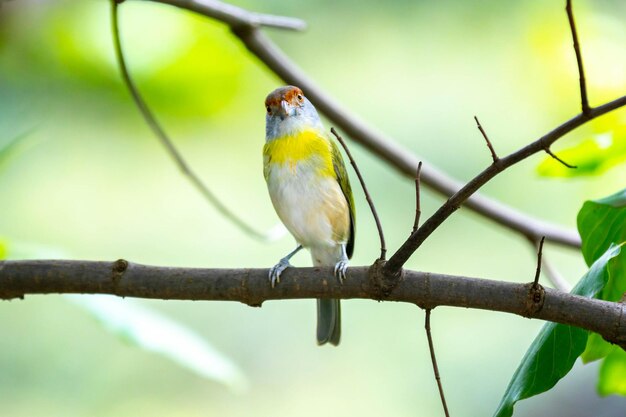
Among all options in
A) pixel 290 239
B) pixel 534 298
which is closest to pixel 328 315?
pixel 534 298

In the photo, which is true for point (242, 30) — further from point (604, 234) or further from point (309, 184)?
point (604, 234)

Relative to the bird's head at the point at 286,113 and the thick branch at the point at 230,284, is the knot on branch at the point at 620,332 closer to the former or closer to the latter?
the thick branch at the point at 230,284

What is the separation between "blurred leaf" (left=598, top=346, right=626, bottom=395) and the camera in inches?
105

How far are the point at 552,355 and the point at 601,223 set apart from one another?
502 mm

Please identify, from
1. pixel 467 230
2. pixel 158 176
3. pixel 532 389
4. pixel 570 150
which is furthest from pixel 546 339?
pixel 158 176

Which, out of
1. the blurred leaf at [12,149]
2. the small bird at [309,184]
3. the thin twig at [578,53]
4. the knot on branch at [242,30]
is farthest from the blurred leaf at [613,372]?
the knot on branch at [242,30]

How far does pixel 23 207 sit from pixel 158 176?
1124 millimetres

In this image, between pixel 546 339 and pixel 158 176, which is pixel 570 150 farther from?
pixel 158 176

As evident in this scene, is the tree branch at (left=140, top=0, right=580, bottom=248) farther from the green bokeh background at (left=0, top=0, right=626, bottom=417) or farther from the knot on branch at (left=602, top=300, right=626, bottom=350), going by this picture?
the knot on branch at (left=602, top=300, right=626, bottom=350)

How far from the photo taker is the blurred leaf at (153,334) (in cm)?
310

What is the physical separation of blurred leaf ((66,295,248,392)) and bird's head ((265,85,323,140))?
109 centimetres

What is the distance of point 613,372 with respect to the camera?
8.80 feet

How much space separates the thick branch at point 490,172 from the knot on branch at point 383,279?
0.02 meters

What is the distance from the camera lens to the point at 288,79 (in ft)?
13.9
